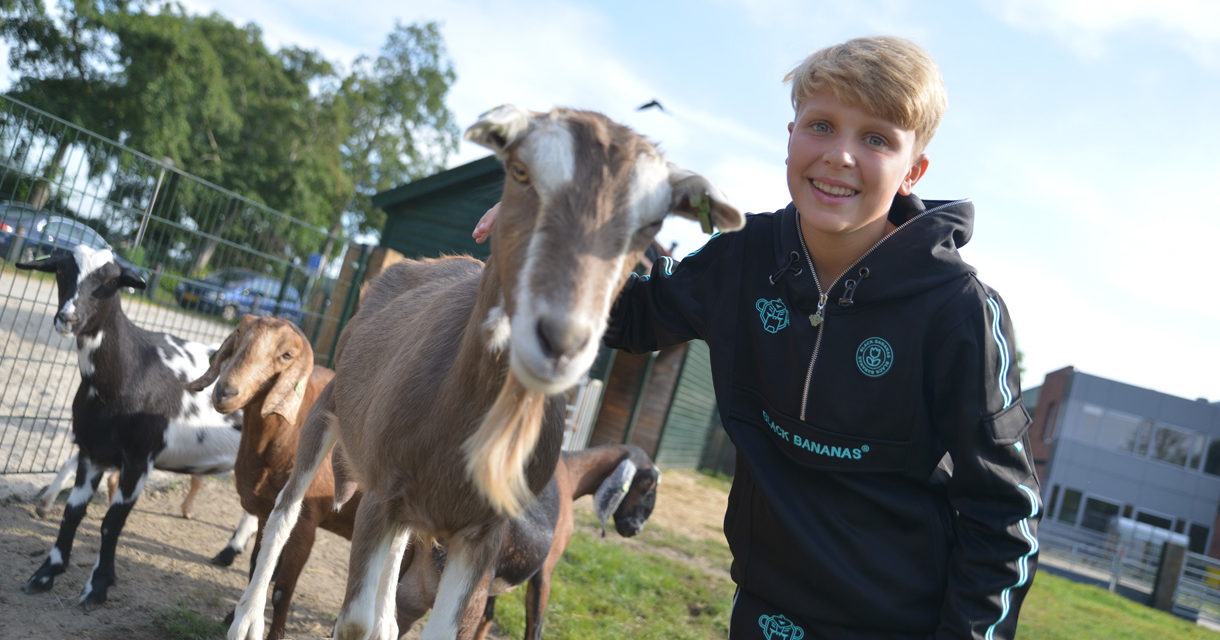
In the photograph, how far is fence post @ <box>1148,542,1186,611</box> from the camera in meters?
17.7

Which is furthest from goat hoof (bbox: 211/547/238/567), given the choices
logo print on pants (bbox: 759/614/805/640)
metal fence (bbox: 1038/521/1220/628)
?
metal fence (bbox: 1038/521/1220/628)

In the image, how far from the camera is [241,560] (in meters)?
5.62

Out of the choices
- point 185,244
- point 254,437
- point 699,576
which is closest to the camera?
point 254,437

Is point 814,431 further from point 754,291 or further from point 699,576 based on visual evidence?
point 699,576

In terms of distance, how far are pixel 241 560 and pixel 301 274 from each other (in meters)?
4.36

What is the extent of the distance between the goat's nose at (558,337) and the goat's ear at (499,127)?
561mm

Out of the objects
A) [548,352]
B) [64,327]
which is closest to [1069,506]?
[64,327]

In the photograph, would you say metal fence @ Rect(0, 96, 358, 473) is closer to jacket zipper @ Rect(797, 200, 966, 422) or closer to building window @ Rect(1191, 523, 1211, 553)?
jacket zipper @ Rect(797, 200, 966, 422)

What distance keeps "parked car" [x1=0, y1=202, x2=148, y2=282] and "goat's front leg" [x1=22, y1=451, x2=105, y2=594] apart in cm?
177

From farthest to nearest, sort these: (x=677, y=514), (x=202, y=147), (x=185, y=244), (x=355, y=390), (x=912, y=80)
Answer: (x=202, y=147) < (x=677, y=514) < (x=185, y=244) < (x=355, y=390) < (x=912, y=80)

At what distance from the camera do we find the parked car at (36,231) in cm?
579

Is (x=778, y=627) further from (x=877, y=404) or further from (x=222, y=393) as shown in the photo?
(x=222, y=393)

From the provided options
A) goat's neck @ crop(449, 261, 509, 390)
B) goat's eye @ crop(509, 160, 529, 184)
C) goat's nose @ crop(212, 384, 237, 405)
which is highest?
goat's eye @ crop(509, 160, 529, 184)

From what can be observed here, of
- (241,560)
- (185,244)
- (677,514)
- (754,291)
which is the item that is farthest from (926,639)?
(677,514)
